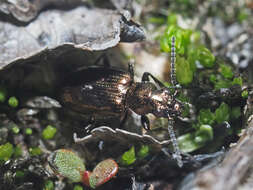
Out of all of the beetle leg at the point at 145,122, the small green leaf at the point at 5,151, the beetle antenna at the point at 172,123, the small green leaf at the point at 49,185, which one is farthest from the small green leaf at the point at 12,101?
the beetle antenna at the point at 172,123

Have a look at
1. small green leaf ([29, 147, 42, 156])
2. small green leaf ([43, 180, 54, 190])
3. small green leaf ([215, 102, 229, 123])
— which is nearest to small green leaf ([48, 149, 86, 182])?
small green leaf ([43, 180, 54, 190])

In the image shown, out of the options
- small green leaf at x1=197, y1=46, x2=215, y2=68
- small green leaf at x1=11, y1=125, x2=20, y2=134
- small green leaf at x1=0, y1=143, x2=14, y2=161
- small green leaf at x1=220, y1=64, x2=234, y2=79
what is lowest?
small green leaf at x1=0, y1=143, x2=14, y2=161

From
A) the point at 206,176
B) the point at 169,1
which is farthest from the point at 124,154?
the point at 169,1

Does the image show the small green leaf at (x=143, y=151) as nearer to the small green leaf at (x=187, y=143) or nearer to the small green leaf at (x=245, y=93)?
the small green leaf at (x=187, y=143)

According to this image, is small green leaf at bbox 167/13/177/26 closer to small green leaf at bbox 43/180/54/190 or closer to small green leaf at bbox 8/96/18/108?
small green leaf at bbox 8/96/18/108

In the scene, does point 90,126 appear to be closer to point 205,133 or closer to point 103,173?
point 103,173

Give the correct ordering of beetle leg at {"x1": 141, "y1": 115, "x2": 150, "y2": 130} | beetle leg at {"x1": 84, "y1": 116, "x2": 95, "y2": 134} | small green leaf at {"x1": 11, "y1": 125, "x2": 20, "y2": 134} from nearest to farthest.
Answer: small green leaf at {"x1": 11, "y1": 125, "x2": 20, "y2": 134}
beetle leg at {"x1": 84, "y1": 116, "x2": 95, "y2": 134}
beetle leg at {"x1": 141, "y1": 115, "x2": 150, "y2": 130}

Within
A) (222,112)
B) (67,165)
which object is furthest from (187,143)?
(67,165)
